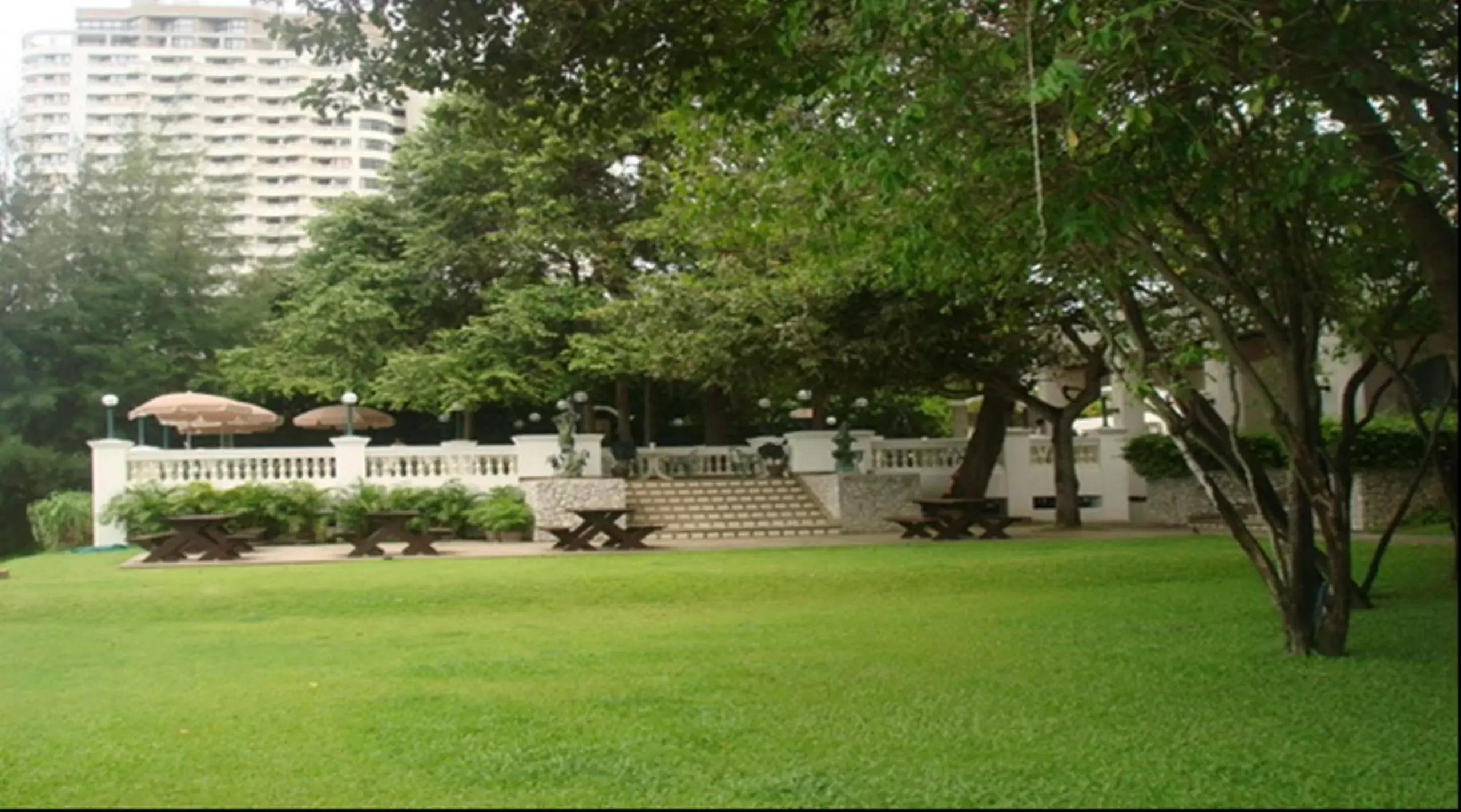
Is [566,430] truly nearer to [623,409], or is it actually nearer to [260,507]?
[260,507]

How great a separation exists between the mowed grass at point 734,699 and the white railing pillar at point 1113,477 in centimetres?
1368

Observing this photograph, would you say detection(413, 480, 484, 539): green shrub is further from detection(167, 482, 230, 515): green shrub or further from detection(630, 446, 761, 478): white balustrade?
detection(630, 446, 761, 478): white balustrade

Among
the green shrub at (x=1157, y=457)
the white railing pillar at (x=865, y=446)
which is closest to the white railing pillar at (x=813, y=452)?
the white railing pillar at (x=865, y=446)

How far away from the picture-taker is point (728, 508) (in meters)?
26.5

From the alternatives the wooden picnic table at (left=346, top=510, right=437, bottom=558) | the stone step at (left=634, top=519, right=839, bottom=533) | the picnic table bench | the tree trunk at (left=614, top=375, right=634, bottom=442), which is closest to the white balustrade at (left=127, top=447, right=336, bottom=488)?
the wooden picnic table at (left=346, top=510, right=437, bottom=558)

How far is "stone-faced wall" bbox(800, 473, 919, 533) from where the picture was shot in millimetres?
26031

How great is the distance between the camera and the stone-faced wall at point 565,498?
79.8 ft

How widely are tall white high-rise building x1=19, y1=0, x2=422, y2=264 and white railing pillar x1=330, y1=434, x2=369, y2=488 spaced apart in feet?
139

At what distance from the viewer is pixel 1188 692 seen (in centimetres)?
766

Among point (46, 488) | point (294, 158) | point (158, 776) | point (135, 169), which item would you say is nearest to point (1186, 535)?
point (158, 776)

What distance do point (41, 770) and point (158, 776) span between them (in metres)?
0.76

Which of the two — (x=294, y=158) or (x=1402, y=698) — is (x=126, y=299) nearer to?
(x=1402, y=698)

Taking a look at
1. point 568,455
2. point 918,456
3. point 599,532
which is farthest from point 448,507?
point 918,456

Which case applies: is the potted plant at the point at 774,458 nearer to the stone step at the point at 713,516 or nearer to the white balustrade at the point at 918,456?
the white balustrade at the point at 918,456
